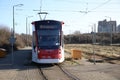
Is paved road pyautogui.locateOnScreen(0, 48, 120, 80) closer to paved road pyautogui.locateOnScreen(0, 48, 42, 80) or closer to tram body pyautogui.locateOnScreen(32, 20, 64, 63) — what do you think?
paved road pyautogui.locateOnScreen(0, 48, 42, 80)

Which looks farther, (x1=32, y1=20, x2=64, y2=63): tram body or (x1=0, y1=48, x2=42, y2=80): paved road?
(x1=32, y1=20, x2=64, y2=63): tram body

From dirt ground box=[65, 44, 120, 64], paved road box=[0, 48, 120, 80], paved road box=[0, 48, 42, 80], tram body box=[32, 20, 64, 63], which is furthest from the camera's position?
dirt ground box=[65, 44, 120, 64]

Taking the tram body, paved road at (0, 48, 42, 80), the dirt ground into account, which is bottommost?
paved road at (0, 48, 42, 80)

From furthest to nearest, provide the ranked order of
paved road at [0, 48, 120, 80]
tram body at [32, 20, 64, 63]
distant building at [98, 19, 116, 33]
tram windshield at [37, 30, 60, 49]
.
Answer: distant building at [98, 19, 116, 33] → tram windshield at [37, 30, 60, 49] → tram body at [32, 20, 64, 63] → paved road at [0, 48, 120, 80]

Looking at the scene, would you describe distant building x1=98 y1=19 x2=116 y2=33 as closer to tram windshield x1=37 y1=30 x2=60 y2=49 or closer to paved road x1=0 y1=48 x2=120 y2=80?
tram windshield x1=37 y1=30 x2=60 y2=49

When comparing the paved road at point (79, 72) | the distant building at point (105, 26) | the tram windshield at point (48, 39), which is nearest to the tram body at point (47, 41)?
the tram windshield at point (48, 39)

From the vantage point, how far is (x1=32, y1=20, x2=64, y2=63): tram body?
1121 inches

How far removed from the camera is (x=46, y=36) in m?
28.9

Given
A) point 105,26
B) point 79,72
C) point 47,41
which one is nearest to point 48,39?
point 47,41

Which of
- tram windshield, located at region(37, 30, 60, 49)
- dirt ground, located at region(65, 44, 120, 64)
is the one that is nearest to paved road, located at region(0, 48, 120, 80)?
tram windshield, located at region(37, 30, 60, 49)

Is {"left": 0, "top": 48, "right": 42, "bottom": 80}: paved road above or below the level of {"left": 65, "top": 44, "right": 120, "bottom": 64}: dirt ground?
below

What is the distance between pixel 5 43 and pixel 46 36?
121 feet

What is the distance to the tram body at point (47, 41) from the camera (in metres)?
28.5

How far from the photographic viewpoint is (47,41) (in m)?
28.8
